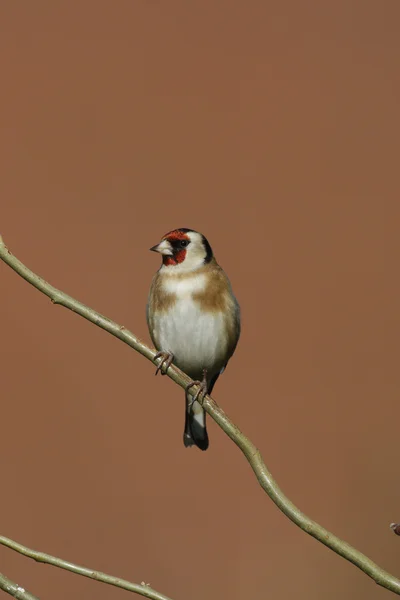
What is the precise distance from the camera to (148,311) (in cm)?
261

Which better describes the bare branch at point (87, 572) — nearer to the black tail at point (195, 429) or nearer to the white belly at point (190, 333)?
the white belly at point (190, 333)

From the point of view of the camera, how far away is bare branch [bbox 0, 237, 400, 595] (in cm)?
102

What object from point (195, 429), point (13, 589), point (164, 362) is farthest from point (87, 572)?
point (195, 429)

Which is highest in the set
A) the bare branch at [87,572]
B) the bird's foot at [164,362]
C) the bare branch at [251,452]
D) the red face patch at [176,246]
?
the red face patch at [176,246]

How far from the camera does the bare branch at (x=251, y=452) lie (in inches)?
40.1

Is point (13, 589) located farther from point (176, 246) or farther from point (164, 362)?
point (176, 246)

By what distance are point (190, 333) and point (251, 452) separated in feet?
4.26

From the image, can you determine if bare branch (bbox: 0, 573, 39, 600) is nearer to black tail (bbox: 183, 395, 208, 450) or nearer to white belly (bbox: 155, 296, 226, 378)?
white belly (bbox: 155, 296, 226, 378)

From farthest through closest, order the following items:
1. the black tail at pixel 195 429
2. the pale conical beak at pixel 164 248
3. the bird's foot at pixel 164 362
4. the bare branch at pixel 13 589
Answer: the black tail at pixel 195 429, the pale conical beak at pixel 164 248, the bird's foot at pixel 164 362, the bare branch at pixel 13 589

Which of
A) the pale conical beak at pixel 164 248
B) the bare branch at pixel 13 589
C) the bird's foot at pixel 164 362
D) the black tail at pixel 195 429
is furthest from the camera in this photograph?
the black tail at pixel 195 429

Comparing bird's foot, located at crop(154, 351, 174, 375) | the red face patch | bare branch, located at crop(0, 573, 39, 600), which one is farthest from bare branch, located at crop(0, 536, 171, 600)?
the red face patch

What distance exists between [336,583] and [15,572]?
123cm

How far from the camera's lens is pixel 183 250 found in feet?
8.19

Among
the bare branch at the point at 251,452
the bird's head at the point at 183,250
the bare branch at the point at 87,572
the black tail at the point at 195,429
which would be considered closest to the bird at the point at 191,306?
the bird's head at the point at 183,250
